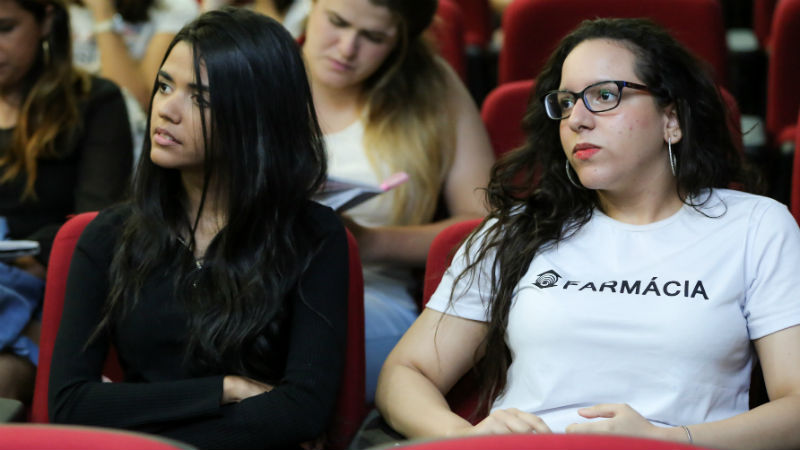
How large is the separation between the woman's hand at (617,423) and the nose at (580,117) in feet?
1.34

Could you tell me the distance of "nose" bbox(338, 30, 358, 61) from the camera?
207 cm

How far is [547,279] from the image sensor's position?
4.88 ft

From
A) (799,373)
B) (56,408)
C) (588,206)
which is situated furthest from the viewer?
(588,206)

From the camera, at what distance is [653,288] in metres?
1.42

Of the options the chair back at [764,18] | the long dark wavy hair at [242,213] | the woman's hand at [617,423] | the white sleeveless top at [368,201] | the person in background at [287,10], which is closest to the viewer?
the woman's hand at [617,423]

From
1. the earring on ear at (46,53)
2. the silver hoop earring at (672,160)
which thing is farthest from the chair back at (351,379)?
the earring on ear at (46,53)

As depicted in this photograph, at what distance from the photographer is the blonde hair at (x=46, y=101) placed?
6.85 ft

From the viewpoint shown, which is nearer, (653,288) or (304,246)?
(653,288)

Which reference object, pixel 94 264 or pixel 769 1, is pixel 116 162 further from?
pixel 769 1

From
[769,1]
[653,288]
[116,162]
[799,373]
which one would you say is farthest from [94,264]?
[769,1]

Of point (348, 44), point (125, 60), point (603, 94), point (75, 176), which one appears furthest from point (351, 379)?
point (125, 60)

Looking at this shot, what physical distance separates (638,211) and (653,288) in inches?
6.1

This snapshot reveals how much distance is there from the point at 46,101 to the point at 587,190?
44.9 inches

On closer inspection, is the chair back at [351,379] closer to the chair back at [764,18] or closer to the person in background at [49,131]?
the person in background at [49,131]
